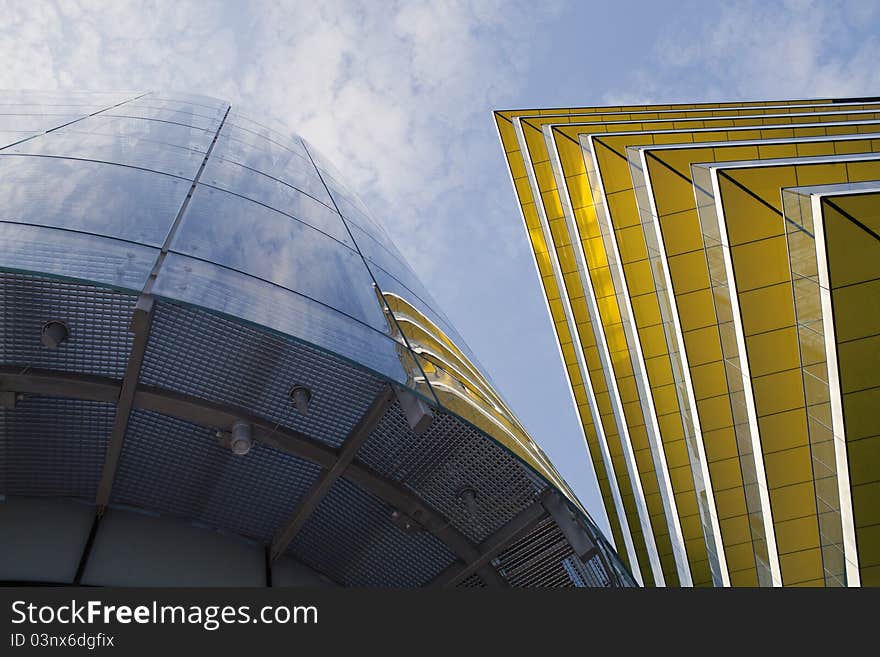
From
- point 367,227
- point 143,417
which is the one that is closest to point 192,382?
point 143,417

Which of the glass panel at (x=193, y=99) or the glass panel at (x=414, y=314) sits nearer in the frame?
the glass panel at (x=414, y=314)

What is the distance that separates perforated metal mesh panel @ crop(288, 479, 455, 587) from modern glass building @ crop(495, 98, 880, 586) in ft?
24.4

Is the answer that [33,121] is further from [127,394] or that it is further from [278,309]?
[278,309]

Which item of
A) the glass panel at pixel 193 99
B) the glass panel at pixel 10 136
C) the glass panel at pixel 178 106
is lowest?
the glass panel at pixel 10 136

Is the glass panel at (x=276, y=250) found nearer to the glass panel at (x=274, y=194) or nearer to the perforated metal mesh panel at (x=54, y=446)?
the glass panel at (x=274, y=194)

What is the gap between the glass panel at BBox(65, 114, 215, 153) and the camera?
30.5ft

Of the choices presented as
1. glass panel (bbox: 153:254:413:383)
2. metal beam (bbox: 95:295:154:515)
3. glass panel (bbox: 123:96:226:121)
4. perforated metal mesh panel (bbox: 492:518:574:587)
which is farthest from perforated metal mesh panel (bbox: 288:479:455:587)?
glass panel (bbox: 123:96:226:121)

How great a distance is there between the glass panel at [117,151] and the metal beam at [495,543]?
563 centimetres

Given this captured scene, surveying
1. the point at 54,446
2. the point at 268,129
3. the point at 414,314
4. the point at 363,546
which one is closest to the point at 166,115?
the point at 268,129

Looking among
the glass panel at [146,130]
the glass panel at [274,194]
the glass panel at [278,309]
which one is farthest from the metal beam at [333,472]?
the glass panel at [146,130]

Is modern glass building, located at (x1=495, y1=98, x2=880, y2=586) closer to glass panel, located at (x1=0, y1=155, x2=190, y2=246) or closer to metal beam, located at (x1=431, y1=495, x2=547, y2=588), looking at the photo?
metal beam, located at (x1=431, y1=495, x2=547, y2=588)

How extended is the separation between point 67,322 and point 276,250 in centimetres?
216

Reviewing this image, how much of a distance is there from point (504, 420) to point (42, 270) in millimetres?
5134

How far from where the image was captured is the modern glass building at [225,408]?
19.9 feet
